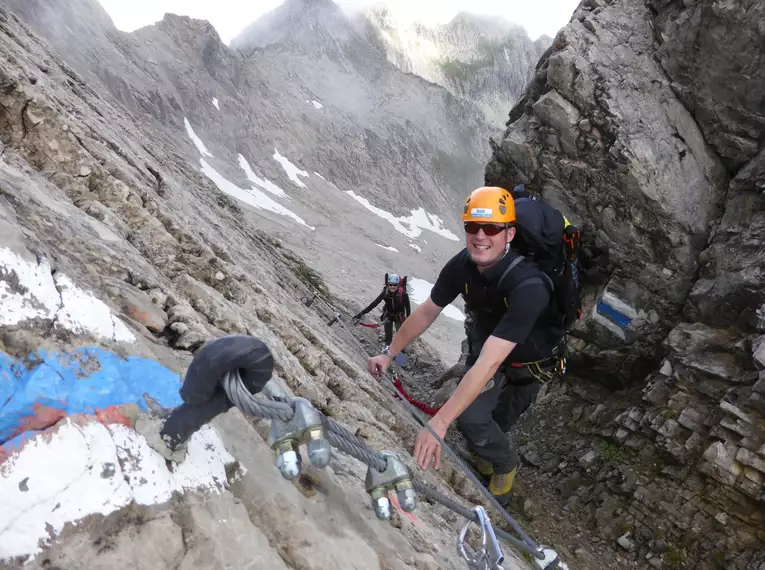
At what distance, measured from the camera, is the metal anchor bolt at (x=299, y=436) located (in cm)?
252

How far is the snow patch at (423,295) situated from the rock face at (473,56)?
3696 inches

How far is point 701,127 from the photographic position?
445 inches

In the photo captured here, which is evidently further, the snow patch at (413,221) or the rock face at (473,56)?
the rock face at (473,56)

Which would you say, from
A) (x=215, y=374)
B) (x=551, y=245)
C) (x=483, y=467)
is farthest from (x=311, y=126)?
(x=215, y=374)

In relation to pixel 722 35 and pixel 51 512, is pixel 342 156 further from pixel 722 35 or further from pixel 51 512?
pixel 51 512

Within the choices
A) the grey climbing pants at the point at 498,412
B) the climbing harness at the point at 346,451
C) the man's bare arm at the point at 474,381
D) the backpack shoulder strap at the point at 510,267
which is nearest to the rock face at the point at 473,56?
the grey climbing pants at the point at 498,412

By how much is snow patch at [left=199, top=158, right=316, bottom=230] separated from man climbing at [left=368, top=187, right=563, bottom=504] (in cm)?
5843

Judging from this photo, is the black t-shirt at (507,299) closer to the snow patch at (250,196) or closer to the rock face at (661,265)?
the rock face at (661,265)

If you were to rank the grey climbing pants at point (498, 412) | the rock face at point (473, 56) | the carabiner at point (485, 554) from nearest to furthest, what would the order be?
the carabiner at point (485, 554) → the grey climbing pants at point (498, 412) → the rock face at point (473, 56)

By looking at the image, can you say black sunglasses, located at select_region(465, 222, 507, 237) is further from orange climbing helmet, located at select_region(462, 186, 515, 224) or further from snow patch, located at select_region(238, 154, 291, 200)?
snow patch, located at select_region(238, 154, 291, 200)

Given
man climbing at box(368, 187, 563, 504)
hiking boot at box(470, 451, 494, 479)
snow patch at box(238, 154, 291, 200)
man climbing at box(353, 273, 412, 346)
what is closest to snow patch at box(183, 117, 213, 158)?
snow patch at box(238, 154, 291, 200)

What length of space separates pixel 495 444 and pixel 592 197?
7148 millimetres

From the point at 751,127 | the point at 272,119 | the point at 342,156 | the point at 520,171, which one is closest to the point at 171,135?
the point at 272,119

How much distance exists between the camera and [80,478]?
2.39 m
